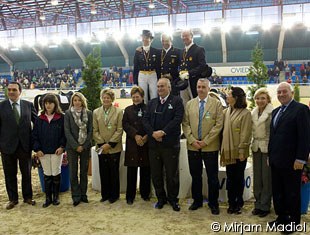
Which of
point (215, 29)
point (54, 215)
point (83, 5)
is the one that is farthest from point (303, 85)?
point (83, 5)

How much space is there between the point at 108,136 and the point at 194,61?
1.76 m

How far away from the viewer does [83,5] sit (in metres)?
28.9

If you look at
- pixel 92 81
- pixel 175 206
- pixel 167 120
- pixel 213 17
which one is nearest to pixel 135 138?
pixel 167 120

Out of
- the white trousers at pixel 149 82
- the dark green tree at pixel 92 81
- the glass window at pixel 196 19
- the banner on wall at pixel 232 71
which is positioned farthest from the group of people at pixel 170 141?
the glass window at pixel 196 19

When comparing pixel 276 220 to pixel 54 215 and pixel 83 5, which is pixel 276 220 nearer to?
pixel 54 215

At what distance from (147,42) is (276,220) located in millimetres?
3222

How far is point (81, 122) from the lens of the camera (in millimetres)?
4945

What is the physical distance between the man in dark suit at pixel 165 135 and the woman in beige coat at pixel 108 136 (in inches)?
21.8

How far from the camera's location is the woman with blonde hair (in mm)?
4875

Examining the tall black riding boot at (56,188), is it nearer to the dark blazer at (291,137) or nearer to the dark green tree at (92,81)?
the dark green tree at (92,81)

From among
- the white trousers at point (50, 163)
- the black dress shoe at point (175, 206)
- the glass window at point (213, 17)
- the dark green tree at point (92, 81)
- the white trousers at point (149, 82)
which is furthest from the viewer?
the glass window at point (213, 17)

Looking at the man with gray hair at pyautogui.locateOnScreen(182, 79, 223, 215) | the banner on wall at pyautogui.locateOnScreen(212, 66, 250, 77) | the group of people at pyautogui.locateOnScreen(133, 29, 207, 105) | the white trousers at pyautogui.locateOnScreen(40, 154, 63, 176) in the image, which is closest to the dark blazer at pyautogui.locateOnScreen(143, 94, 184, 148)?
the man with gray hair at pyautogui.locateOnScreen(182, 79, 223, 215)

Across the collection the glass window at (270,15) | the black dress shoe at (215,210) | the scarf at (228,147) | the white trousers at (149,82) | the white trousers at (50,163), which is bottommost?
the black dress shoe at (215,210)

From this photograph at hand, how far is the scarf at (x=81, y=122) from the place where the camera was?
492 centimetres
